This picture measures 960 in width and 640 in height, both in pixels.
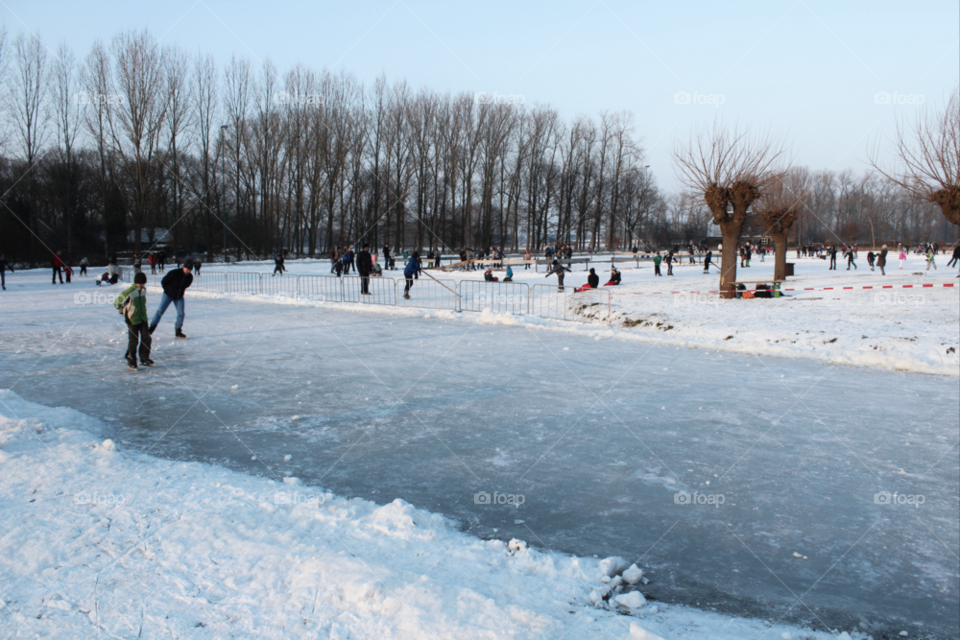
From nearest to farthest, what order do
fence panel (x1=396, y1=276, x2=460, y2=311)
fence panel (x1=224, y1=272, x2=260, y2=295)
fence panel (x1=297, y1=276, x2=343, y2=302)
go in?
1. fence panel (x1=396, y1=276, x2=460, y2=311)
2. fence panel (x1=297, y1=276, x2=343, y2=302)
3. fence panel (x1=224, y1=272, x2=260, y2=295)

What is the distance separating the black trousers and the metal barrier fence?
891 cm

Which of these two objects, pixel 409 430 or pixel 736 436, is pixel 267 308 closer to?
pixel 409 430

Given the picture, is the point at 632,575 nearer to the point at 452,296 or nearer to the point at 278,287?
the point at 452,296

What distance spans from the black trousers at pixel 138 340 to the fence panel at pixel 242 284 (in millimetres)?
14988

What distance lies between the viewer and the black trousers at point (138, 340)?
9.38 meters

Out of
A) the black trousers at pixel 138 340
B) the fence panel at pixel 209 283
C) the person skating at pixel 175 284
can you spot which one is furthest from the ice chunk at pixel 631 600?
the fence panel at pixel 209 283

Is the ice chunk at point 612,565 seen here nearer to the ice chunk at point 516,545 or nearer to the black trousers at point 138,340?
the ice chunk at point 516,545

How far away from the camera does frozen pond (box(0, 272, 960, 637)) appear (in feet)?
12.3

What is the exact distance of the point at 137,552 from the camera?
3.40 metres

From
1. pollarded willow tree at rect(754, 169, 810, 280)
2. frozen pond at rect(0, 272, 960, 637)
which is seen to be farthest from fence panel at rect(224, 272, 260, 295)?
pollarded willow tree at rect(754, 169, 810, 280)

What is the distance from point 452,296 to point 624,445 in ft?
52.6

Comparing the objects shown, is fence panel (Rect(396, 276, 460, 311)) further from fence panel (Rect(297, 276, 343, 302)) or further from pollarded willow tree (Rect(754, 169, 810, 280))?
pollarded willow tree (Rect(754, 169, 810, 280))

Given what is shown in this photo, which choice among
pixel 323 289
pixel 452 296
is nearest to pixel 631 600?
pixel 452 296

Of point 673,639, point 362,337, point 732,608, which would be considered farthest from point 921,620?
point 362,337
